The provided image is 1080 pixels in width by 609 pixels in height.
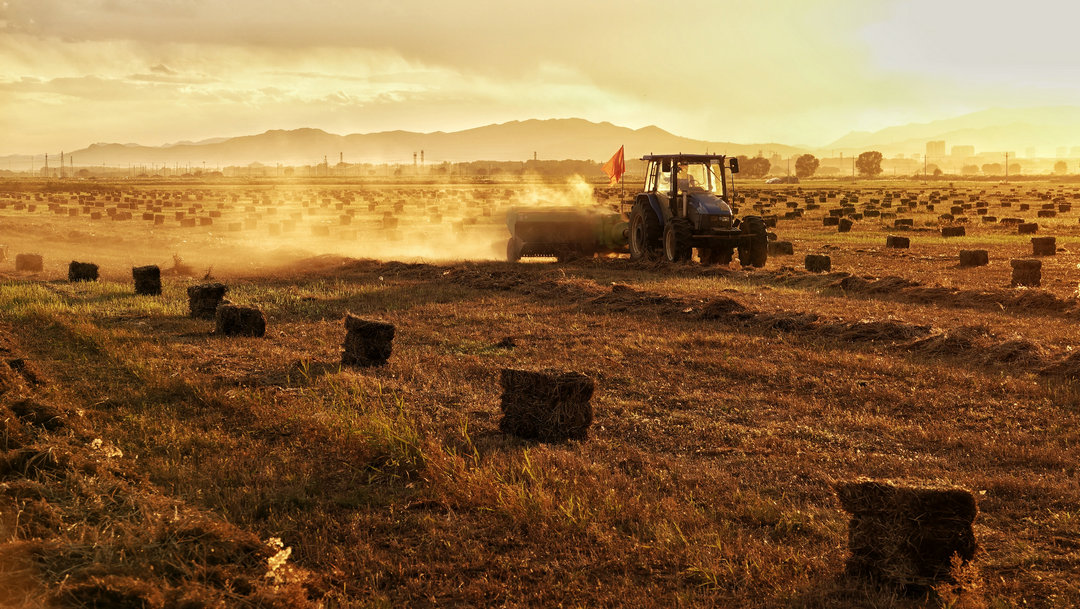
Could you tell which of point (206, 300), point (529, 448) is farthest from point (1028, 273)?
point (206, 300)

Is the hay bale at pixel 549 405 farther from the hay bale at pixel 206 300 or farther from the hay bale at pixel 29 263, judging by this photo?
the hay bale at pixel 29 263

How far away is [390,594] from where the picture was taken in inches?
Result: 206

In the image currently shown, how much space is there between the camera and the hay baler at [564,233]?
79.9 ft

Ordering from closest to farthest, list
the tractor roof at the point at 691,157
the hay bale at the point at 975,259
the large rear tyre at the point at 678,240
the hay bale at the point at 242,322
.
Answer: the hay bale at the point at 242,322, the large rear tyre at the point at 678,240, the tractor roof at the point at 691,157, the hay bale at the point at 975,259

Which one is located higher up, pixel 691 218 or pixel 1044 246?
pixel 691 218

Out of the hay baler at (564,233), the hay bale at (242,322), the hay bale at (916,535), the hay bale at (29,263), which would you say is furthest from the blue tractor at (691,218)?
the hay bale at (29,263)

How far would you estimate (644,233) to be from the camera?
74.2 ft

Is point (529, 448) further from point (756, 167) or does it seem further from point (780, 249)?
point (756, 167)

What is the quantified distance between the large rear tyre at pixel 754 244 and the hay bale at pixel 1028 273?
18.4 feet

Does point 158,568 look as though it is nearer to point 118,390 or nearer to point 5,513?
point 5,513

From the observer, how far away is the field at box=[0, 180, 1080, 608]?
5.24 metres

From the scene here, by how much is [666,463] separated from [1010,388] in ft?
16.5

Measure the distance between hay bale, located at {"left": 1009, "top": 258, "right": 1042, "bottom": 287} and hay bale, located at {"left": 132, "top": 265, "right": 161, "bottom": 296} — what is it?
18.7 metres

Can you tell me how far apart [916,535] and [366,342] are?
25.3ft
